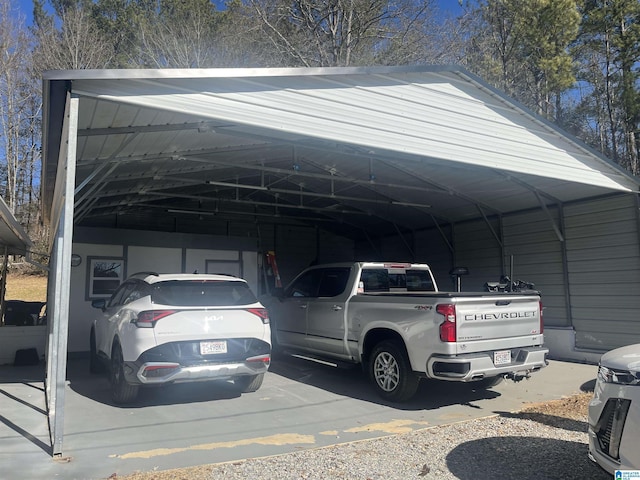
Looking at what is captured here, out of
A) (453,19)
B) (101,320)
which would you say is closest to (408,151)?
(101,320)

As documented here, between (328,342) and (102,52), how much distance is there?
69.3ft

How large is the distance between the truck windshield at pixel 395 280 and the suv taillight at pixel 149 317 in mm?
3095

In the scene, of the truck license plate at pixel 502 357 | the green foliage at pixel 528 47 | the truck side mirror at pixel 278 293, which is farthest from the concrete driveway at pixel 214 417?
the green foliage at pixel 528 47

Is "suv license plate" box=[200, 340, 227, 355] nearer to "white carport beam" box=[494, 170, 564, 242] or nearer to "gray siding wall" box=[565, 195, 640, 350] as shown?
"white carport beam" box=[494, 170, 564, 242]

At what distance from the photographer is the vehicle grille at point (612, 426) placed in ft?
10.3

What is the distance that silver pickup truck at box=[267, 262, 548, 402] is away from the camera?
5891 mm

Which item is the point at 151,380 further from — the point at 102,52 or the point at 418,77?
the point at 102,52

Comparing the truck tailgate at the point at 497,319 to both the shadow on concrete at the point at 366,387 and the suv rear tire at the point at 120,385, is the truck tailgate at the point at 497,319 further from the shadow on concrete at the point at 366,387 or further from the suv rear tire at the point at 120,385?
the suv rear tire at the point at 120,385

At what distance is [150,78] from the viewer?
5.10 m

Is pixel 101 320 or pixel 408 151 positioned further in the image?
pixel 101 320

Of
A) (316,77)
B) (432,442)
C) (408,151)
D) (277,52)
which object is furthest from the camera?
(277,52)

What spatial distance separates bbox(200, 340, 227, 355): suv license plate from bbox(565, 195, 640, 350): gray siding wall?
764 centimetres

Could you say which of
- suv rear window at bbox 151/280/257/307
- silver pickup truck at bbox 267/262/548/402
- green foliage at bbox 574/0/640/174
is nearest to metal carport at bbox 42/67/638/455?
suv rear window at bbox 151/280/257/307

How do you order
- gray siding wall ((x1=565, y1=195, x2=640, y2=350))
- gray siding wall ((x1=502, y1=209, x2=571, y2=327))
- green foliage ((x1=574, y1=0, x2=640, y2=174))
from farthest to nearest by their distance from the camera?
green foliage ((x1=574, y1=0, x2=640, y2=174)), gray siding wall ((x1=502, y1=209, x2=571, y2=327)), gray siding wall ((x1=565, y1=195, x2=640, y2=350))
